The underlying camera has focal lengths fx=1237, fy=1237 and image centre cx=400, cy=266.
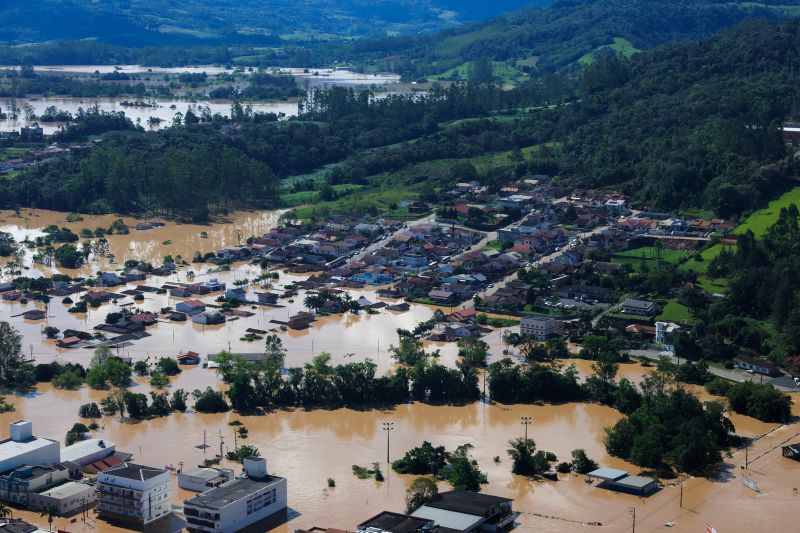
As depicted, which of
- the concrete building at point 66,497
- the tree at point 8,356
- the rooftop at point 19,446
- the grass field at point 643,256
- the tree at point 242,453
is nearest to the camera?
the concrete building at point 66,497

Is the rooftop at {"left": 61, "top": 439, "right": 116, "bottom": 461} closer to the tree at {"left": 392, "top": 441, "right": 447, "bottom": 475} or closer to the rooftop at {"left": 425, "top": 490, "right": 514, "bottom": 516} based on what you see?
the tree at {"left": 392, "top": 441, "right": 447, "bottom": 475}

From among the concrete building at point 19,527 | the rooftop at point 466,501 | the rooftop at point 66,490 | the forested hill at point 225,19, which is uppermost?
the forested hill at point 225,19

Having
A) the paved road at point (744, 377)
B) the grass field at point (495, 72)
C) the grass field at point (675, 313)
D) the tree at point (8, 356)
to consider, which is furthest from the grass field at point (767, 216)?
the grass field at point (495, 72)

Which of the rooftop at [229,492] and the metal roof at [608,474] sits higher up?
the rooftop at [229,492]

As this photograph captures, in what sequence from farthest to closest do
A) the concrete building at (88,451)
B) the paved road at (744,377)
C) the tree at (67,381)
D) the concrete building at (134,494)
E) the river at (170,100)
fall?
the river at (170,100)
the paved road at (744,377)
the tree at (67,381)
the concrete building at (88,451)
the concrete building at (134,494)

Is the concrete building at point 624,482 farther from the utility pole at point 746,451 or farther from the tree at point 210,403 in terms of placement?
the tree at point 210,403

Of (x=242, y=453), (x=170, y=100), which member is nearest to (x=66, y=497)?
(x=242, y=453)

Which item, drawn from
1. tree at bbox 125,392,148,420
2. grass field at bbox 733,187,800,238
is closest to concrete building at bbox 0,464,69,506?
tree at bbox 125,392,148,420

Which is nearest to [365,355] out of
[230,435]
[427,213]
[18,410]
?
[230,435]

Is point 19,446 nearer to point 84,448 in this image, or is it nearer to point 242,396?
point 84,448
